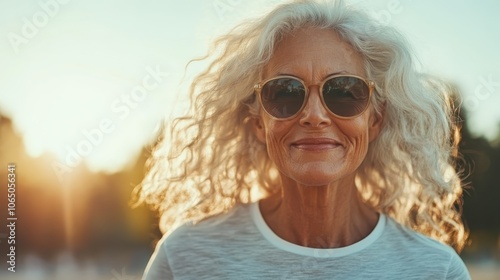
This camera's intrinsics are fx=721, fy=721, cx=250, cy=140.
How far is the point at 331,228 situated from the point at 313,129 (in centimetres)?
53

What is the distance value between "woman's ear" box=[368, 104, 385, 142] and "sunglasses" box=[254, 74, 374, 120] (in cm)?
18

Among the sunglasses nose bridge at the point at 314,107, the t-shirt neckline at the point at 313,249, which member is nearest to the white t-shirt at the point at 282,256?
the t-shirt neckline at the point at 313,249

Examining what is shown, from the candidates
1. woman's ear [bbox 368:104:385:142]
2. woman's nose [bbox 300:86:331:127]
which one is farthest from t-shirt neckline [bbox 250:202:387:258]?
woman's nose [bbox 300:86:331:127]

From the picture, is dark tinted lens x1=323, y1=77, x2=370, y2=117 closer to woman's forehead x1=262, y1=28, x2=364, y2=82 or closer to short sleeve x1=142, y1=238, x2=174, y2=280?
woman's forehead x1=262, y1=28, x2=364, y2=82

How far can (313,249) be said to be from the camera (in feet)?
10.3

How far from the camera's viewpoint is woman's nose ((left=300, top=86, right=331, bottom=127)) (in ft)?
9.84

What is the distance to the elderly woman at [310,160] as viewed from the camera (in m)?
3.07

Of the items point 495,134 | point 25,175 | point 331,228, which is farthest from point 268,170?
point 495,134

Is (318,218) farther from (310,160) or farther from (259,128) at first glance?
(259,128)

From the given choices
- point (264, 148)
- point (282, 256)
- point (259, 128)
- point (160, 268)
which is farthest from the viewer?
point (264, 148)

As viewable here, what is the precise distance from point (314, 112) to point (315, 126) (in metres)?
0.06

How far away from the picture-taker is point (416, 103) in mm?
3312

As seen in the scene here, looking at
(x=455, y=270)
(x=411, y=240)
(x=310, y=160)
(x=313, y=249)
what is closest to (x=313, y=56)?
(x=310, y=160)

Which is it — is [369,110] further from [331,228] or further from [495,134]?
[495,134]
